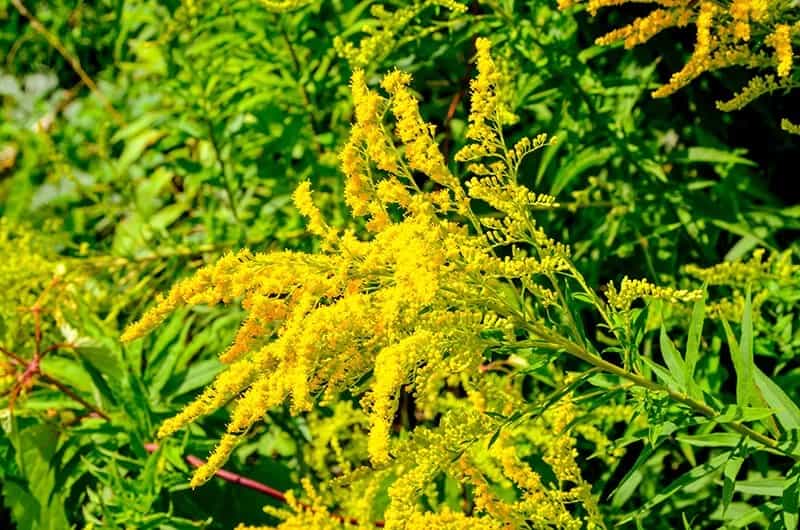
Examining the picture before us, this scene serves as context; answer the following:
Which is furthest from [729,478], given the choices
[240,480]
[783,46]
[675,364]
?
[240,480]

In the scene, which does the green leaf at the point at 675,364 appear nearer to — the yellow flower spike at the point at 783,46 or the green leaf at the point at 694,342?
the green leaf at the point at 694,342

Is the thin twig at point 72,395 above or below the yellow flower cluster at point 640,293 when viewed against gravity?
below

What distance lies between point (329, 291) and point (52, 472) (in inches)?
61.0

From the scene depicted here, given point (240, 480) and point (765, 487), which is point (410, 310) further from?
point (240, 480)

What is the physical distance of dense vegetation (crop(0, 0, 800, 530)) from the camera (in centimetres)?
172

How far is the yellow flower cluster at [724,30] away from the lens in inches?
76.2

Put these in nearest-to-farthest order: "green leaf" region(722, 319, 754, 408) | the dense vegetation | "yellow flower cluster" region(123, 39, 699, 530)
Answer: "yellow flower cluster" region(123, 39, 699, 530), the dense vegetation, "green leaf" region(722, 319, 754, 408)

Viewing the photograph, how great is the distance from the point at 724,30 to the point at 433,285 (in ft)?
3.12

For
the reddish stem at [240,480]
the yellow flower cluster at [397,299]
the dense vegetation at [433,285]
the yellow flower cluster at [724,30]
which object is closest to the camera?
the yellow flower cluster at [397,299]

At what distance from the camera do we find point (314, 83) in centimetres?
329

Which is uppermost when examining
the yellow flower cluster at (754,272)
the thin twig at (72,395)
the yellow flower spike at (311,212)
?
the yellow flower spike at (311,212)

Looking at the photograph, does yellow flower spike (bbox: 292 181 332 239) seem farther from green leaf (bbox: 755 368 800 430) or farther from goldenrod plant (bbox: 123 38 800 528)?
green leaf (bbox: 755 368 800 430)

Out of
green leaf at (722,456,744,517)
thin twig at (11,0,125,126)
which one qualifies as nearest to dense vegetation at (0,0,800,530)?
green leaf at (722,456,744,517)

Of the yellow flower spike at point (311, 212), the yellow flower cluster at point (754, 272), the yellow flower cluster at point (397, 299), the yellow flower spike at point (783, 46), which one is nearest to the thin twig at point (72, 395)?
the yellow flower cluster at point (397, 299)
